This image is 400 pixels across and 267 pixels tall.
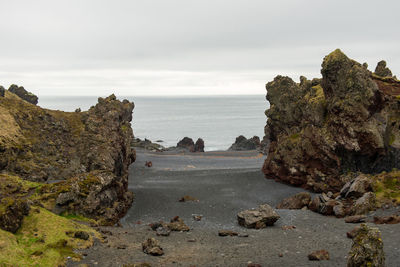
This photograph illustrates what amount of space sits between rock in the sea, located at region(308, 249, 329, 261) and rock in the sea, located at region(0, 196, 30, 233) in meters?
15.3

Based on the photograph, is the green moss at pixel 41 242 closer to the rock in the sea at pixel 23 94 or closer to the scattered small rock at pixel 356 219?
the scattered small rock at pixel 356 219

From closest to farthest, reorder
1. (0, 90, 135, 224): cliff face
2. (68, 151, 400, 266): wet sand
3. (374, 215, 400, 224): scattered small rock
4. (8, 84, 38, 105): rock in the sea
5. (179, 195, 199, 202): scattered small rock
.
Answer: (68, 151, 400, 266): wet sand, (374, 215, 400, 224): scattered small rock, (0, 90, 135, 224): cliff face, (179, 195, 199, 202): scattered small rock, (8, 84, 38, 105): rock in the sea

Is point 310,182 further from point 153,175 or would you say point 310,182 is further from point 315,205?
point 153,175

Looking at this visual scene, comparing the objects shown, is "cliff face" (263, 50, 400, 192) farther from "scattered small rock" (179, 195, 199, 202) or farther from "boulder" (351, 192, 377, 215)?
"scattered small rock" (179, 195, 199, 202)

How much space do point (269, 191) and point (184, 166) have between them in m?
25.2

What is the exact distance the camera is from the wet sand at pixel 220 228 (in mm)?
16984

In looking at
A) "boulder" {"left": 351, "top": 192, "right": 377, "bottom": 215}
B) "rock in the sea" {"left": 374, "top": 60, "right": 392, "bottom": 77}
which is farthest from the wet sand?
"rock in the sea" {"left": 374, "top": 60, "right": 392, "bottom": 77}


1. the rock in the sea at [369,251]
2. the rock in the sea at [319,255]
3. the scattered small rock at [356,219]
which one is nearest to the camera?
the rock in the sea at [369,251]

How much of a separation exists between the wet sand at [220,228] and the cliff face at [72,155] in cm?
290

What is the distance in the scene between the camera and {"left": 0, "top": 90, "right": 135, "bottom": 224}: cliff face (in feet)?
82.9

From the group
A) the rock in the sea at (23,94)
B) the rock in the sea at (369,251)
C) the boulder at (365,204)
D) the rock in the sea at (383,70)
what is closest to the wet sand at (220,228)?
the boulder at (365,204)

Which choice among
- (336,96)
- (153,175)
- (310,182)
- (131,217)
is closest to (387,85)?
(336,96)

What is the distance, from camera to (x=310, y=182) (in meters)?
38.4

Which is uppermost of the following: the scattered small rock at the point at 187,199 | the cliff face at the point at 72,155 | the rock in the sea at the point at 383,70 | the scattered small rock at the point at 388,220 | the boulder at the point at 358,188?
the rock in the sea at the point at 383,70
